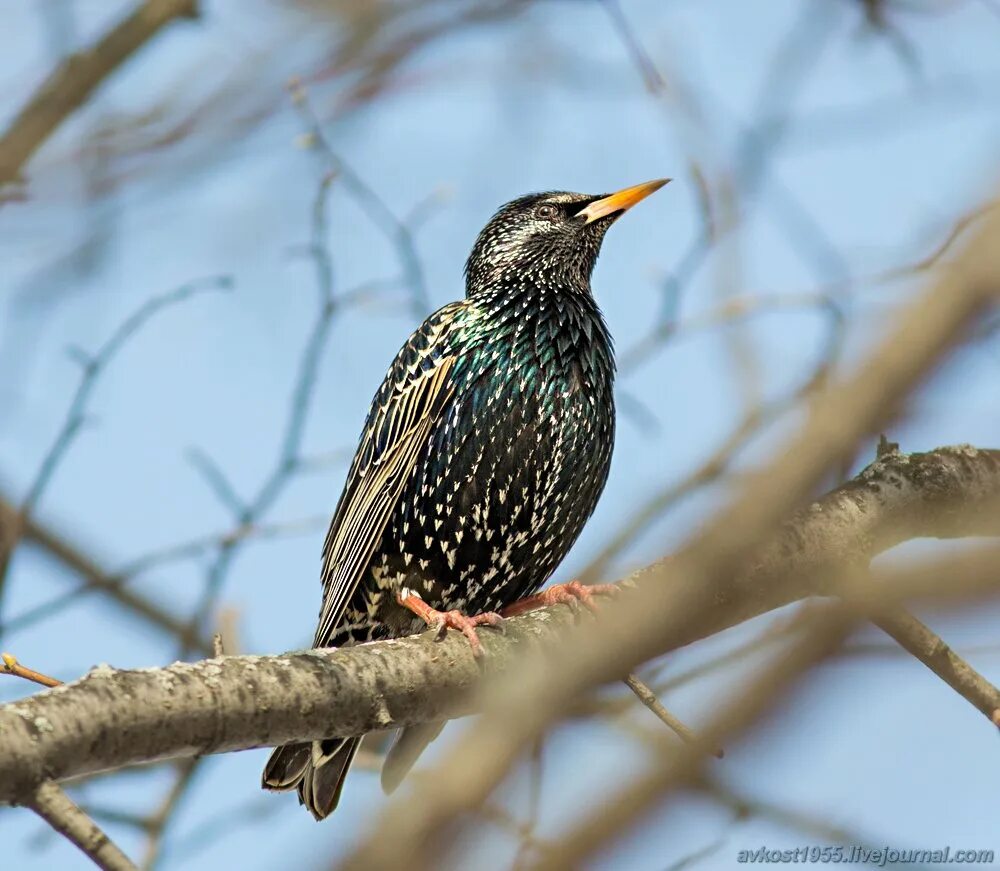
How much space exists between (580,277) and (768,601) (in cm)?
260

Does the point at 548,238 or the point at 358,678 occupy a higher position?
the point at 548,238

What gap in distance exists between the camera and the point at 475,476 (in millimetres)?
4066

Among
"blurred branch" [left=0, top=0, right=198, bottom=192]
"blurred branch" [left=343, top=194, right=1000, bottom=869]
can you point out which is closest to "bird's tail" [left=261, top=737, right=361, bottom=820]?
"blurred branch" [left=0, top=0, right=198, bottom=192]

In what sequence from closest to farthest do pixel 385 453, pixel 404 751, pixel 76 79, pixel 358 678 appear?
pixel 358 678 → pixel 404 751 → pixel 76 79 → pixel 385 453

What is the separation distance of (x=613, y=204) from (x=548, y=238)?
0.29 meters

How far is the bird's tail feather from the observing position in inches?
145

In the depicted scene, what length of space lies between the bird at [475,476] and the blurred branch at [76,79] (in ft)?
4.13

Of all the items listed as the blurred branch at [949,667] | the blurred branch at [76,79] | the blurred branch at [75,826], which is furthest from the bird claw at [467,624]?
the blurred branch at [76,79]

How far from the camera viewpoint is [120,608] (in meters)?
4.96

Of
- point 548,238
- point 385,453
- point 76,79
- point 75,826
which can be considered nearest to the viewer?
point 75,826

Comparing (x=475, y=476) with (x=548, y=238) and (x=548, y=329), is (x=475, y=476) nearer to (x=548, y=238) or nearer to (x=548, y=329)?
(x=548, y=329)

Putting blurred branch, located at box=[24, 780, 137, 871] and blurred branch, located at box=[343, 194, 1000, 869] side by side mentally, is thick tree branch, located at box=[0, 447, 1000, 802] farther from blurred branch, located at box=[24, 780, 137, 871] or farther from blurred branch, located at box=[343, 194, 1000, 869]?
blurred branch, located at box=[343, 194, 1000, 869]

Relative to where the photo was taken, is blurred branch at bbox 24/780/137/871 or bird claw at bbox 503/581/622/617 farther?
bird claw at bbox 503/581/622/617

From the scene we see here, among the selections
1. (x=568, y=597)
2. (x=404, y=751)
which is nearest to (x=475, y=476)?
(x=568, y=597)
